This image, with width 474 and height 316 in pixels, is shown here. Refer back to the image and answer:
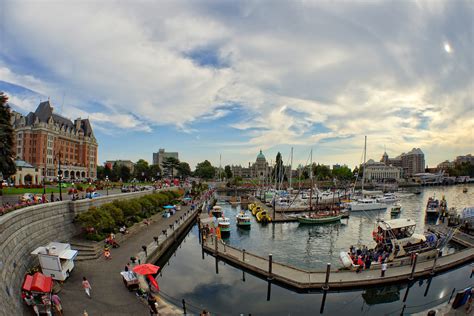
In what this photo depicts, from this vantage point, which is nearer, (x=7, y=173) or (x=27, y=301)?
(x=27, y=301)

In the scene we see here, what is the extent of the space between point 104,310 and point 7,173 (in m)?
26.8

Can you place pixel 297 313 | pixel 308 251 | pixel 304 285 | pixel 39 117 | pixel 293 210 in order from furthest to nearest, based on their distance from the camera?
pixel 39 117 < pixel 293 210 < pixel 308 251 < pixel 304 285 < pixel 297 313

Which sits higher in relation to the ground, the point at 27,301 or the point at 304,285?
the point at 27,301

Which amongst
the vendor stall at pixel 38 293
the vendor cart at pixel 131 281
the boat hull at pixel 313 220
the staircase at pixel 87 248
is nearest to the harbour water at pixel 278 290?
the vendor cart at pixel 131 281

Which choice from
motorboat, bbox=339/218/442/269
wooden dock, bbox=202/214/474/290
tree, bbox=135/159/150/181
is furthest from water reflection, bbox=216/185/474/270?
tree, bbox=135/159/150/181

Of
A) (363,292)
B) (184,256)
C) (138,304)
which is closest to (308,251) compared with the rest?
(363,292)

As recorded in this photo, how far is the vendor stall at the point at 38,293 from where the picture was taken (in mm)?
16344

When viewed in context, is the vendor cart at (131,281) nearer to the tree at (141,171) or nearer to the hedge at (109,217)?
the hedge at (109,217)

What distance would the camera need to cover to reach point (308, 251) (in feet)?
122

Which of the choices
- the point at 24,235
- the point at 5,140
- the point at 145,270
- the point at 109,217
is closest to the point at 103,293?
the point at 145,270

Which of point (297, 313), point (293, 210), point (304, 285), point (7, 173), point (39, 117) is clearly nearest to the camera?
point (297, 313)

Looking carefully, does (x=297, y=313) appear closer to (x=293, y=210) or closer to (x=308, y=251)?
(x=308, y=251)

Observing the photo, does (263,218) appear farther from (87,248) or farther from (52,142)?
(52,142)

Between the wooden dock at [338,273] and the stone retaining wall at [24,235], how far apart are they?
56.7ft
